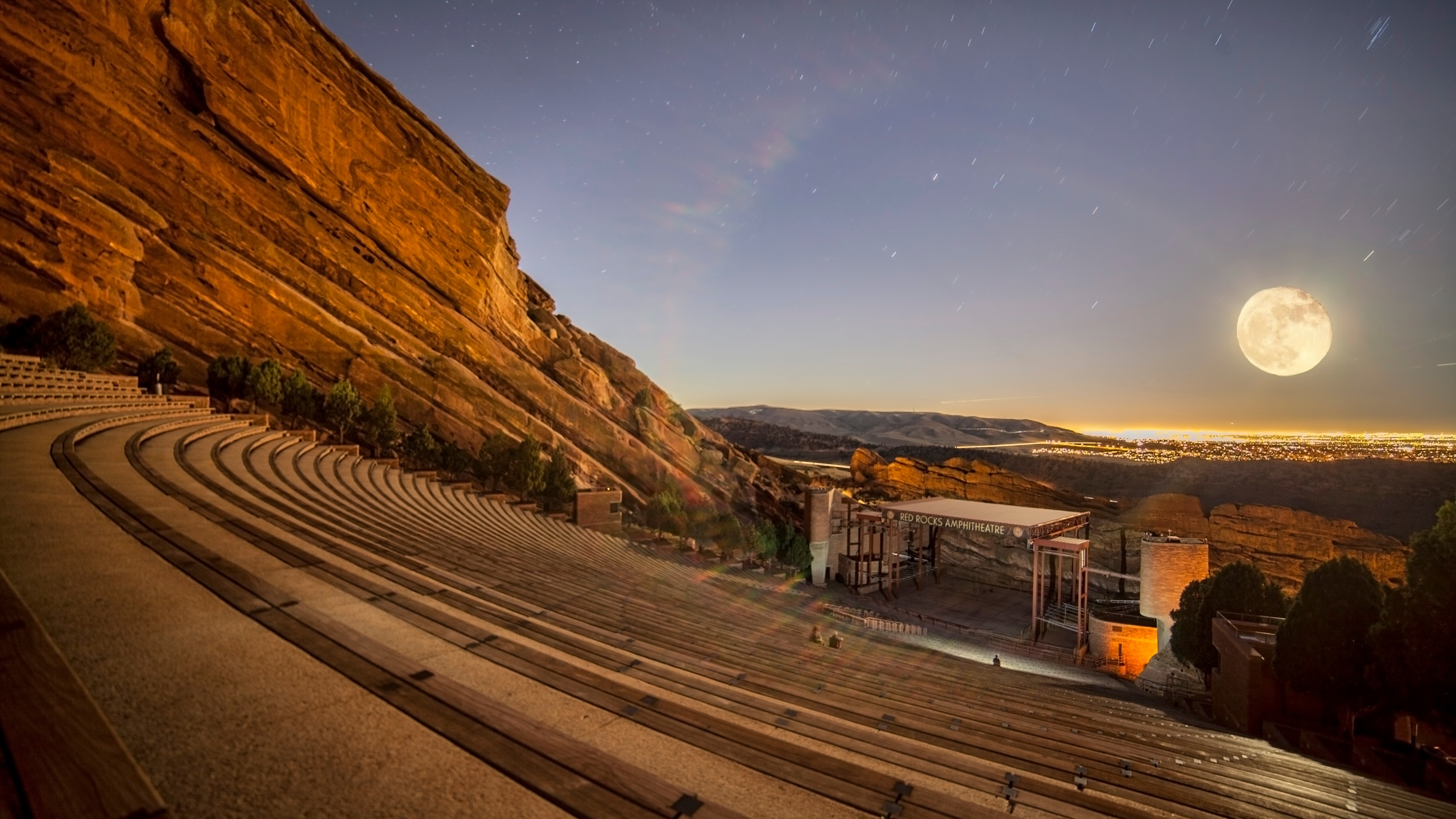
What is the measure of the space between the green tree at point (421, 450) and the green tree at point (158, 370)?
8.98 metres

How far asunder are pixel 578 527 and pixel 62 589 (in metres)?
20.2

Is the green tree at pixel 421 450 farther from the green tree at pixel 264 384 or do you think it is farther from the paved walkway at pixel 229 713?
the paved walkway at pixel 229 713

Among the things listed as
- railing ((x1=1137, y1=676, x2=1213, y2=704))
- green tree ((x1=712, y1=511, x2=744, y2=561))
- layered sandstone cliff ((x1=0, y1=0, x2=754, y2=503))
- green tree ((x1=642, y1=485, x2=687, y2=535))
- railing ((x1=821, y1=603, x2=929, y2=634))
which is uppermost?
layered sandstone cliff ((x1=0, y1=0, x2=754, y2=503))

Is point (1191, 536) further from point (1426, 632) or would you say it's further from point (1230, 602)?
point (1426, 632)

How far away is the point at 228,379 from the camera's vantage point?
24703 mm

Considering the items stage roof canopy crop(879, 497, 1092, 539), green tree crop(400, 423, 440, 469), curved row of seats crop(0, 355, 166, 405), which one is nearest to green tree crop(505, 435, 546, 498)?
green tree crop(400, 423, 440, 469)

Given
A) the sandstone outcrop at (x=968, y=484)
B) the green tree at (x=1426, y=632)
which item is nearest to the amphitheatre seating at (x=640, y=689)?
the green tree at (x=1426, y=632)

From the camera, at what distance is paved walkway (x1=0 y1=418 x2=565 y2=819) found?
2.54 meters

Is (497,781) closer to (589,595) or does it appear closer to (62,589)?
(62,589)

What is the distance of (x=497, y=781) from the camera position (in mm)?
2777

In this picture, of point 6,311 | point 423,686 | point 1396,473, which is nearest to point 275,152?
point 6,311

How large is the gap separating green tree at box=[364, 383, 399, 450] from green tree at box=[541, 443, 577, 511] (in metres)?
7.31

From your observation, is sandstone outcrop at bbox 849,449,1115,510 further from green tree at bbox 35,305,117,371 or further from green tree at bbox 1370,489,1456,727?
green tree at bbox 35,305,117,371

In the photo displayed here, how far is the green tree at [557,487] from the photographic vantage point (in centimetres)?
2991
